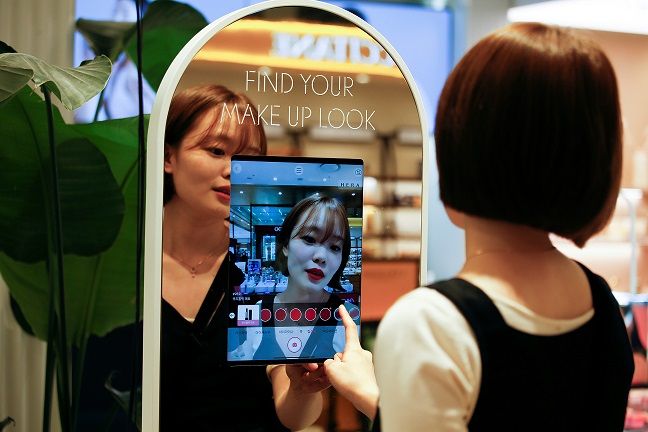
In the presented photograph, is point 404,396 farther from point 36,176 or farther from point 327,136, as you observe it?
point 36,176

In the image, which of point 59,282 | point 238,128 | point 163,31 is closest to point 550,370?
point 238,128

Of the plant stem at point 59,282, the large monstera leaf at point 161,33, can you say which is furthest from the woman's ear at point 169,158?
the large monstera leaf at point 161,33

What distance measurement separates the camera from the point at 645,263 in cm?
454

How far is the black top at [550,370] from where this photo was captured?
813mm

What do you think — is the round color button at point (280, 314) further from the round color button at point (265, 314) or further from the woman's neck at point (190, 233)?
the woman's neck at point (190, 233)

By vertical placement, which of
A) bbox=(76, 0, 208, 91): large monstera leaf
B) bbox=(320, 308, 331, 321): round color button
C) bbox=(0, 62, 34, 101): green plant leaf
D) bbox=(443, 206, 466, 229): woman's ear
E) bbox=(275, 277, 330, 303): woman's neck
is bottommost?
bbox=(320, 308, 331, 321): round color button

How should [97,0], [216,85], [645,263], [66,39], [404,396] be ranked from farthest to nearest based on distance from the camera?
[645,263] → [97,0] → [66,39] → [216,85] → [404,396]

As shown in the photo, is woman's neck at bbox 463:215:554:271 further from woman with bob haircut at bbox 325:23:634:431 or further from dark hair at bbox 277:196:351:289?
dark hair at bbox 277:196:351:289

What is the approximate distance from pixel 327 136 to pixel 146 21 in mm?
1305

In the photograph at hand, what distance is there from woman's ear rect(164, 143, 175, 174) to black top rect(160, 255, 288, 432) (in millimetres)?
214

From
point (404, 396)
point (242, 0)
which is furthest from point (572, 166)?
point (242, 0)

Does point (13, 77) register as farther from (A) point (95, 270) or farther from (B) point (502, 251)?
(B) point (502, 251)

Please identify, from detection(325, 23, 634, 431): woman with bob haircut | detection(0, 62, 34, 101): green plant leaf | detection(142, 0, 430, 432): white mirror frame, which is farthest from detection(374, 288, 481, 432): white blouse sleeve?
detection(0, 62, 34, 101): green plant leaf

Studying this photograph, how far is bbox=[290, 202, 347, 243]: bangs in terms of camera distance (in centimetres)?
166
